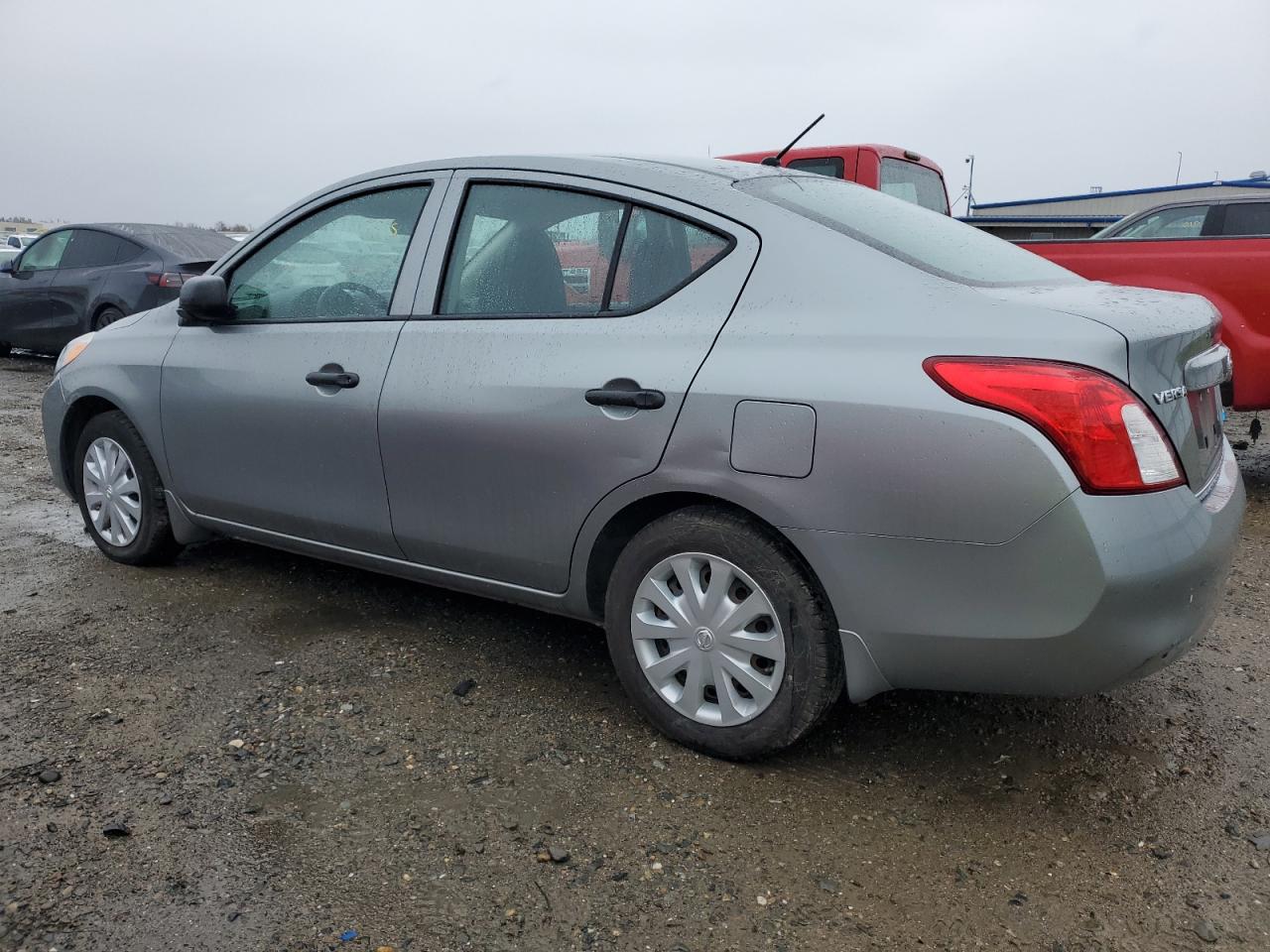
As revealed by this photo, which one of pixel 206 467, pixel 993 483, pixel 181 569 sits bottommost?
pixel 181 569

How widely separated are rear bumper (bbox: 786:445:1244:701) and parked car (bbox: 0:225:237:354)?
29.7ft

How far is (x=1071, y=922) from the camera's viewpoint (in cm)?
221

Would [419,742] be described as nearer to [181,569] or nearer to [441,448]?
[441,448]

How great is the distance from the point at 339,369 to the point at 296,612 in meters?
1.05

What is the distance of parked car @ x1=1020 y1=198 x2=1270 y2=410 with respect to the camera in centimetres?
578

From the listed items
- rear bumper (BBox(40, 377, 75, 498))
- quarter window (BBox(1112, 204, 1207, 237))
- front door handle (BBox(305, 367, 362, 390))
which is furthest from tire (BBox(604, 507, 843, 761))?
quarter window (BBox(1112, 204, 1207, 237))

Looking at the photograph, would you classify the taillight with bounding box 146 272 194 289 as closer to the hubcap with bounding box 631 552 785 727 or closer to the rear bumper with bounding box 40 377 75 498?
the rear bumper with bounding box 40 377 75 498

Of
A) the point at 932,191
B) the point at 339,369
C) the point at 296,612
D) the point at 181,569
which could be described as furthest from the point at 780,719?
the point at 932,191

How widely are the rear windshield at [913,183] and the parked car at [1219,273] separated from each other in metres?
2.99

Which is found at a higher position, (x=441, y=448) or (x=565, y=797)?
(x=441, y=448)

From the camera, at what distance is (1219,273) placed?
5.89 metres

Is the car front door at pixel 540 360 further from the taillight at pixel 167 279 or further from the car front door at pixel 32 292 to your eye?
the car front door at pixel 32 292

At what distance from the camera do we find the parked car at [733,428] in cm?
231

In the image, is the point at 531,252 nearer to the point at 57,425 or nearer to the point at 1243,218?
the point at 57,425
